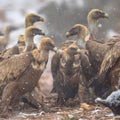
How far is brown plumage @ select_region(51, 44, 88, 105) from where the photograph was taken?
29.0ft

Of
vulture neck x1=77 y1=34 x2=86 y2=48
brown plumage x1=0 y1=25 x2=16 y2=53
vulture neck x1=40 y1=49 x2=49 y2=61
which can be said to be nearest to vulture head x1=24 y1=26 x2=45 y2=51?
vulture neck x1=40 y1=49 x2=49 y2=61

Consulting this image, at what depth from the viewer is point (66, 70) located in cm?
888

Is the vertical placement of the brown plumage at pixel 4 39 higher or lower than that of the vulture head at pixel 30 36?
higher

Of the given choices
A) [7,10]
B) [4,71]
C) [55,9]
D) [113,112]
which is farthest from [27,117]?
[7,10]

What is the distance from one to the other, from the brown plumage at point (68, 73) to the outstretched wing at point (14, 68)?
28.7 inches

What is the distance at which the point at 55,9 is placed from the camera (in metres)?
20.1

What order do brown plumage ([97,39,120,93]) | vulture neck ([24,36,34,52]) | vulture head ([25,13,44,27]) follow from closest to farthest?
brown plumage ([97,39,120,93])
vulture neck ([24,36,34,52])
vulture head ([25,13,44,27])

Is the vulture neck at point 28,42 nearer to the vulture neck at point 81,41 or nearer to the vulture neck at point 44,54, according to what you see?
the vulture neck at point 44,54

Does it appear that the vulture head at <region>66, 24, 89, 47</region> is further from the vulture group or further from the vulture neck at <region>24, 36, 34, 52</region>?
the vulture neck at <region>24, 36, 34, 52</region>

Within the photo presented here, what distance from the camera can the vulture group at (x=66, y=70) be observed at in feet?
27.3

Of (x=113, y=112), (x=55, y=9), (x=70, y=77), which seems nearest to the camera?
(x=113, y=112)

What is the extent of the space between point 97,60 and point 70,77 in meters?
0.65

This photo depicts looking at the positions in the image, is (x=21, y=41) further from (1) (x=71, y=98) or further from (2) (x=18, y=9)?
(2) (x=18, y=9)

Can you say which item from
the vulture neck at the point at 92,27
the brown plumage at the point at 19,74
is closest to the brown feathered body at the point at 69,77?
the brown plumage at the point at 19,74
